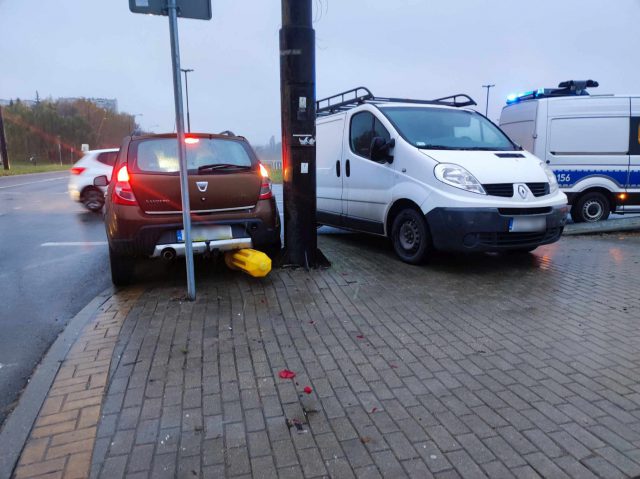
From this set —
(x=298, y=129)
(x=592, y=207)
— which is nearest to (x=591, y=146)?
(x=592, y=207)

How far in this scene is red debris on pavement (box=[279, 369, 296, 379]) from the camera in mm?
3129

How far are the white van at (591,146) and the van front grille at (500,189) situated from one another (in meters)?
5.00

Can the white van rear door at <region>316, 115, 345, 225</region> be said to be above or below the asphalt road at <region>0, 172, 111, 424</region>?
above

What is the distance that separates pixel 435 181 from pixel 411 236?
0.84m

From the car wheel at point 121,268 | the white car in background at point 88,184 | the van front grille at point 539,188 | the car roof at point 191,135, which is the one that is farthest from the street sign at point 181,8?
the white car in background at point 88,184

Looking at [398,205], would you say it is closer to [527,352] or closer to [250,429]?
[527,352]

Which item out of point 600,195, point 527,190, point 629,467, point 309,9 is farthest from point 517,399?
point 600,195

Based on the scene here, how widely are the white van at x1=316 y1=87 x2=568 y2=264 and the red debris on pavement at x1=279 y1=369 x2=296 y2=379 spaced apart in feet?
9.32

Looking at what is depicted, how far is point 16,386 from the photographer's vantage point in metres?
3.19

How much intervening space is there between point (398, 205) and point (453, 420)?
3775mm

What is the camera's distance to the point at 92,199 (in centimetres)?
1306

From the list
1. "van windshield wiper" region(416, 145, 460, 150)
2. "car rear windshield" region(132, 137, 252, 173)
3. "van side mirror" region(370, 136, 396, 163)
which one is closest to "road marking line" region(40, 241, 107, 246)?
"car rear windshield" region(132, 137, 252, 173)

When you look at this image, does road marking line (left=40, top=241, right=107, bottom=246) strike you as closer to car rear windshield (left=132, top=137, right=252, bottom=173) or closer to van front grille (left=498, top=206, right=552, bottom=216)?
car rear windshield (left=132, top=137, right=252, bottom=173)

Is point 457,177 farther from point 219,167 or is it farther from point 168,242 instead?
point 168,242
